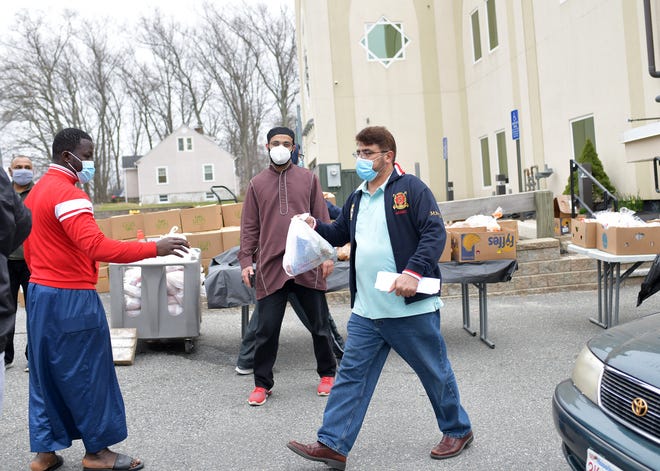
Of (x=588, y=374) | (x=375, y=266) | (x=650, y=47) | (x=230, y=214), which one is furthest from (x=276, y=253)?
(x=230, y=214)

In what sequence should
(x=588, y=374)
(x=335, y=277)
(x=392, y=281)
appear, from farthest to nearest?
(x=335, y=277), (x=392, y=281), (x=588, y=374)

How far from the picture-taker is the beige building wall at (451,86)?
15.5 metres

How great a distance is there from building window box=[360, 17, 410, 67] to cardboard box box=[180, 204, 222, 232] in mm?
10775

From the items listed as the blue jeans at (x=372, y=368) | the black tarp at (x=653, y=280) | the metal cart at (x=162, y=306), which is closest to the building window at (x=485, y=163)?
the metal cart at (x=162, y=306)

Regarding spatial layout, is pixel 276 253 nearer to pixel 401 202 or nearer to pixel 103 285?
pixel 401 202

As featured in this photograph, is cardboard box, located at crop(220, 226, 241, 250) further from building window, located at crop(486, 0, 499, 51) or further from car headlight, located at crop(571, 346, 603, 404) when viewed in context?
building window, located at crop(486, 0, 499, 51)

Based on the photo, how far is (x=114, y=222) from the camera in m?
12.0

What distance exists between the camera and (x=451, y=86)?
69.2ft

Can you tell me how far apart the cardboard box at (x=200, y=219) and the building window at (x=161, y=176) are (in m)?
48.0

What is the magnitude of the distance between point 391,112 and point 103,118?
40.4 metres

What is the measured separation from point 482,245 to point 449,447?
314 centimetres

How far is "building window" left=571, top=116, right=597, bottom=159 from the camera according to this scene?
46.1ft

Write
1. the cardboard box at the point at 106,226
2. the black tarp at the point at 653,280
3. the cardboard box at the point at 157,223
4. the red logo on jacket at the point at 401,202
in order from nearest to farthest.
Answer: the red logo on jacket at the point at 401,202 < the black tarp at the point at 653,280 < the cardboard box at the point at 157,223 < the cardboard box at the point at 106,226

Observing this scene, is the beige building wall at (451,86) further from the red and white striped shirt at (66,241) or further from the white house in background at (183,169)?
the white house in background at (183,169)
